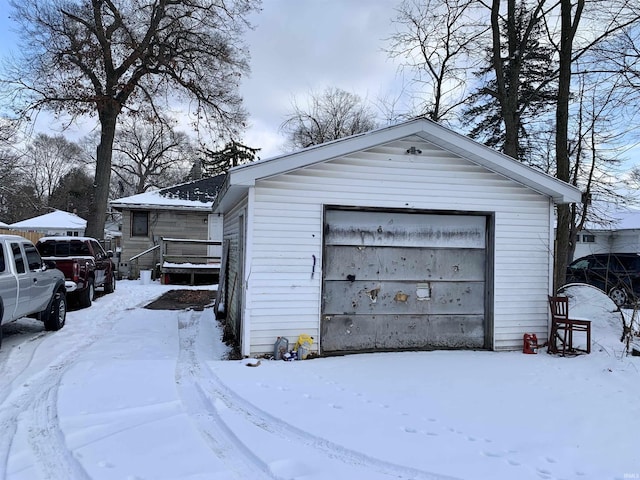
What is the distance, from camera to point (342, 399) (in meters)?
4.66

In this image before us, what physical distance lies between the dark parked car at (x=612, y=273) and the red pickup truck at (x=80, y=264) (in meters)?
13.0

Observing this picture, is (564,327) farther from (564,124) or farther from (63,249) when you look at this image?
(63,249)

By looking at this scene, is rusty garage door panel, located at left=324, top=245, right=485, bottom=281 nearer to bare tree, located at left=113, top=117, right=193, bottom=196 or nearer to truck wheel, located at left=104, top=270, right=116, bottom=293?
truck wheel, located at left=104, top=270, right=116, bottom=293

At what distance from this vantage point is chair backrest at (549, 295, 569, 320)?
6.82 m

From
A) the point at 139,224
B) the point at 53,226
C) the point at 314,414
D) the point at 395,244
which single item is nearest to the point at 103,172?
the point at 139,224

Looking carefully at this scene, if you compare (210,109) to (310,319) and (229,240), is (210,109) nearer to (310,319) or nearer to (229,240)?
(229,240)

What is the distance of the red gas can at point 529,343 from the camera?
6.99 meters

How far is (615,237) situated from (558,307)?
24875 millimetres

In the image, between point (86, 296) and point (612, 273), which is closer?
point (86, 296)

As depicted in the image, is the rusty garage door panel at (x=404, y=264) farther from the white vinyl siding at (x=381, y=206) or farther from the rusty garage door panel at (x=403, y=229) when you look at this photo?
the white vinyl siding at (x=381, y=206)

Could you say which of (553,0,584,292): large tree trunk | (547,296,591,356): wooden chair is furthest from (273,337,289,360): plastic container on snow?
(553,0,584,292): large tree trunk

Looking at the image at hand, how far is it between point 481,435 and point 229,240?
703 centimetres

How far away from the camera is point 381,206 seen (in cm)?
671

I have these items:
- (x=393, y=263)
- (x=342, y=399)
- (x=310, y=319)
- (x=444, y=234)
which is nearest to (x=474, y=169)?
(x=444, y=234)
